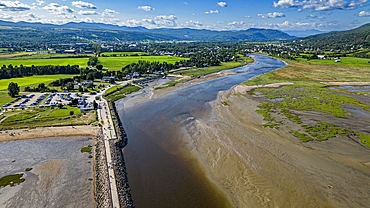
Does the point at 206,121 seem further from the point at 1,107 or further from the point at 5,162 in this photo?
the point at 1,107

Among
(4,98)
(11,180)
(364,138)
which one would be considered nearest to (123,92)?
(4,98)

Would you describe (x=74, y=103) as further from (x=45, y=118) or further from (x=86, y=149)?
(x=86, y=149)

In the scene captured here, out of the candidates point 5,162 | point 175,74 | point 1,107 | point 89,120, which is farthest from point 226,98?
point 1,107

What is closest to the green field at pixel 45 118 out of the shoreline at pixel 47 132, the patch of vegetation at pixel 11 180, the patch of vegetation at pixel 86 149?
the shoreline at pixel 47 132

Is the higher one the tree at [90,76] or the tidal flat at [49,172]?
the tree at [90,76]

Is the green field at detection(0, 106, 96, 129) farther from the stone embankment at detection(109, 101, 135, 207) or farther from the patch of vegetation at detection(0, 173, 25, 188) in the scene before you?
the patch of vegetation at detection(0, 173, 25, 188)

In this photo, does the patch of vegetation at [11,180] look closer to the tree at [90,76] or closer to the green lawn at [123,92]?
the green lawn at [123,92]

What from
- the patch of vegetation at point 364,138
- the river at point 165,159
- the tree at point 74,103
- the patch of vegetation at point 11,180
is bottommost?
the patch of vegetation at point 11,180
